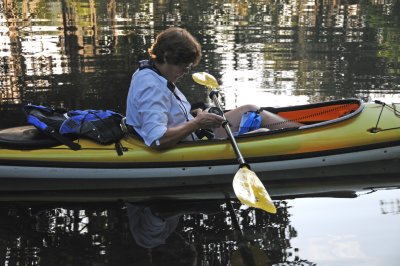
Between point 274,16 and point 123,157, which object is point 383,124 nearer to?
point 123,157

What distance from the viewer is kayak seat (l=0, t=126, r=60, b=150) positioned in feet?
14.5

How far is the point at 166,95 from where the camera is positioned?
417 cm

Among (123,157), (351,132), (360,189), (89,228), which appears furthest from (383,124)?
(89,228)

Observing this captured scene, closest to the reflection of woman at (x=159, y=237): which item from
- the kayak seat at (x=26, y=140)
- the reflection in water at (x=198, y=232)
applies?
the reflection in water at (x=198, y=232)

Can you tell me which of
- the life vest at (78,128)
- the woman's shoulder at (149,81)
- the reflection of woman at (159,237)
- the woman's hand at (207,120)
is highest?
the woman's shoulder at (149,81)

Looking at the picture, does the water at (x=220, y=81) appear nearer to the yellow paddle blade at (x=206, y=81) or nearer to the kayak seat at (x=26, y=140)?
the kayak seat at (x=26, y=140)

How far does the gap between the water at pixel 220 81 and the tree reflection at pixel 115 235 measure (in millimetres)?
11

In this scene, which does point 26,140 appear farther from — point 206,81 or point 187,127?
point 206,81

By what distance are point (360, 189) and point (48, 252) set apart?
2498 mm

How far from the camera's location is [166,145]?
4.38 metres

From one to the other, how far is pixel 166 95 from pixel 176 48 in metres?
0.38

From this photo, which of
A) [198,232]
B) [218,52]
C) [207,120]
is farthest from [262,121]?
A: [218,52]

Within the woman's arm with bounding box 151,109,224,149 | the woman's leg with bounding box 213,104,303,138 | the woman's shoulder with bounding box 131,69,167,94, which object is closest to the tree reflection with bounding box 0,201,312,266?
the woman's arm with bounding box 151,109,224,149

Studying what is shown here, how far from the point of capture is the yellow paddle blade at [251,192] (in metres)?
3.68
